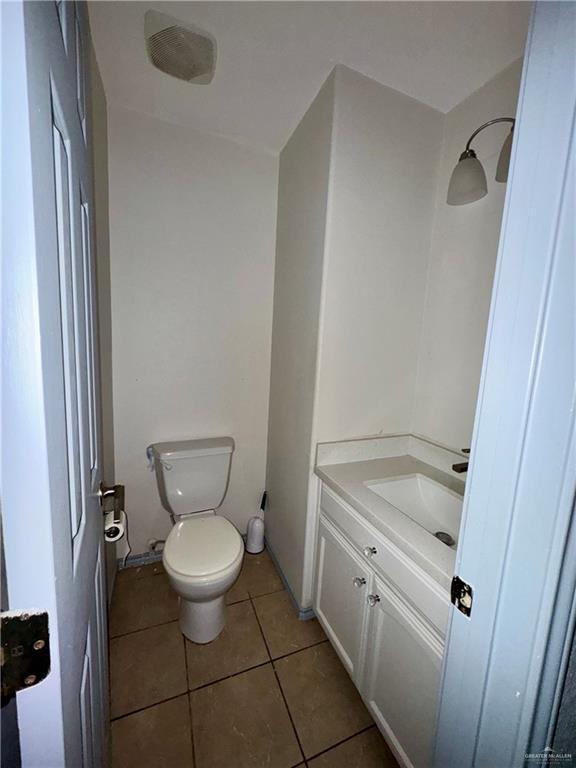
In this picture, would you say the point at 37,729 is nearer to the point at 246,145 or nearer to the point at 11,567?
the point at 11,567

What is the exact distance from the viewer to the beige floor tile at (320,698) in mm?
1124

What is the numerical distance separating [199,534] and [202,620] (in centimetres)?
36

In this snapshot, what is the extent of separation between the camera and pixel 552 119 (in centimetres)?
41

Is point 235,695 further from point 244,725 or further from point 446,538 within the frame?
point 446,538

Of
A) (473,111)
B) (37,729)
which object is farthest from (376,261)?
(37,729)

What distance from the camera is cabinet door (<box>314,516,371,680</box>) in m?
1.15

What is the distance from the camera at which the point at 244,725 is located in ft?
3.73

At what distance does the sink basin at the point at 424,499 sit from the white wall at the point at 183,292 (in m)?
0.96

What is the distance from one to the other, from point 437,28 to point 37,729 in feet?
6.34

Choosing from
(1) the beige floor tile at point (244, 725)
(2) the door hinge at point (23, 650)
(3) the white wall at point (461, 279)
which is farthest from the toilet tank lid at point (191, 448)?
(2) the door hinge at point (23, 650)

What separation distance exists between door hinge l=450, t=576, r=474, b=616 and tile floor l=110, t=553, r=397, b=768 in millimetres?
1036

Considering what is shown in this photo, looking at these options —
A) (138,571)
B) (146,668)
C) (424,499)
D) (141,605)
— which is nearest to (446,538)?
(424,499)

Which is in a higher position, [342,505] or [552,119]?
[552,119]

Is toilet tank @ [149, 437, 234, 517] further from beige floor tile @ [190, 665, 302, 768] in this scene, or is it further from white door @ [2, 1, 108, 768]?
white door @ [2, 1, 108, 768]
